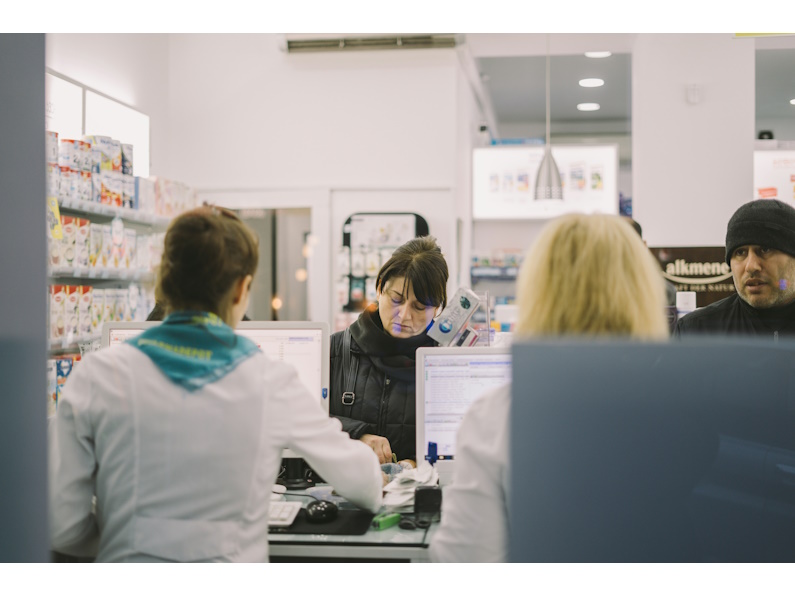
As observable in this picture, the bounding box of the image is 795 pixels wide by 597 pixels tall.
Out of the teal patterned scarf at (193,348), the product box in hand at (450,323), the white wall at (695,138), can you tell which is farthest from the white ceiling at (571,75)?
the teal patterned scarf at (193,348)

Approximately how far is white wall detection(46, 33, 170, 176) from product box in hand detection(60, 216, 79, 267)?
1.27 meters

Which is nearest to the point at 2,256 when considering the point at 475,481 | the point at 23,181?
the point at 23,181

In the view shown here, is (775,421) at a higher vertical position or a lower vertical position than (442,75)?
lower

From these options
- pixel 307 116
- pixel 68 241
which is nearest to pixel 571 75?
pixel 307 116

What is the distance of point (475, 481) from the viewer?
1583mm

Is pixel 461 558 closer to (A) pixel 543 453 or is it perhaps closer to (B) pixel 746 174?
(A) pixel 543 453

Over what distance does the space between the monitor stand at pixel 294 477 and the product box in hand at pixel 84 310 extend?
2348 mm

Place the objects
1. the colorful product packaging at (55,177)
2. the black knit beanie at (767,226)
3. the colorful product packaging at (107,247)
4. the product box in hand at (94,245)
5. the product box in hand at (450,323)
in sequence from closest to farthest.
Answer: the product box in hand at (450,323) → the black knit beanie at (767,226) → the colorful product packaging at (55,177) → the product box in hand at (94,245) → the colorful product packaging at (107,247)

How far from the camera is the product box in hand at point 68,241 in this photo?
4238 millimetres

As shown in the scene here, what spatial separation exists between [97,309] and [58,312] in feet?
1.39

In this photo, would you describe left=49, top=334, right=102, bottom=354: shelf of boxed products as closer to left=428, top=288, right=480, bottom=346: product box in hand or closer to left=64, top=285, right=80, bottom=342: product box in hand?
left=64, top=285, right=80, bottom=342: product box in hand

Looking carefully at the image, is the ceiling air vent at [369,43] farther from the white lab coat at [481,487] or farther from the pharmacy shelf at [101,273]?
the white lab coat at [481,487]

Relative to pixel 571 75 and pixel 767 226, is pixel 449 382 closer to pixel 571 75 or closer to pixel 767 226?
pixel 767 226

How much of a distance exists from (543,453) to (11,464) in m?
1.07
